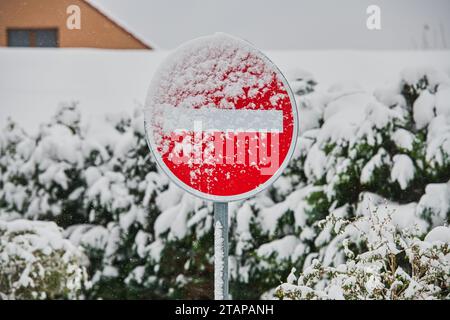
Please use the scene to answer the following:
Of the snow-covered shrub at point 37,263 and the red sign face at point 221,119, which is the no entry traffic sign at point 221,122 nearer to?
the red sign face at point 221,119

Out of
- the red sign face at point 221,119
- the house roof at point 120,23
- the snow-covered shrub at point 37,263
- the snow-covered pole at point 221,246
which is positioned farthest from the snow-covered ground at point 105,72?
the snow-covered pole at point 221,246

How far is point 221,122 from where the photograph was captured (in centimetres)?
259

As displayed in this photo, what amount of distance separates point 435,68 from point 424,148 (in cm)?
45

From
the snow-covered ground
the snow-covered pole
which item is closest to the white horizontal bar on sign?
the snow-covered pole

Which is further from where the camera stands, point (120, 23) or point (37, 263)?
point (37, 263)

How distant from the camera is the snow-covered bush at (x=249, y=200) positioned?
3564mm

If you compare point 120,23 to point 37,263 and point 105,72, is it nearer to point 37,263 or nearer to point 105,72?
point 105,72

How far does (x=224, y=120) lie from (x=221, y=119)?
0.04 feet

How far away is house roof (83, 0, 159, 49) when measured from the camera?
3.53 meters

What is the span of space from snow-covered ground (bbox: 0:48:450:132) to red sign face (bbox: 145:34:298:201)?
3.01ft

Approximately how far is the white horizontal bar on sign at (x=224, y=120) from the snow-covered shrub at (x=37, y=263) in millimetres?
1452

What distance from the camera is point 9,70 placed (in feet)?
11.8

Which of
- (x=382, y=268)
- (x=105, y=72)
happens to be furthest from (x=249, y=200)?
(x=105, y=72)

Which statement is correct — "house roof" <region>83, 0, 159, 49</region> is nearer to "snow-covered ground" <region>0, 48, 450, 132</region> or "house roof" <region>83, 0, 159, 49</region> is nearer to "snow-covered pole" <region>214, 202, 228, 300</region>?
"snow-covered ground" <region>0, 48, 450, 132</region>
